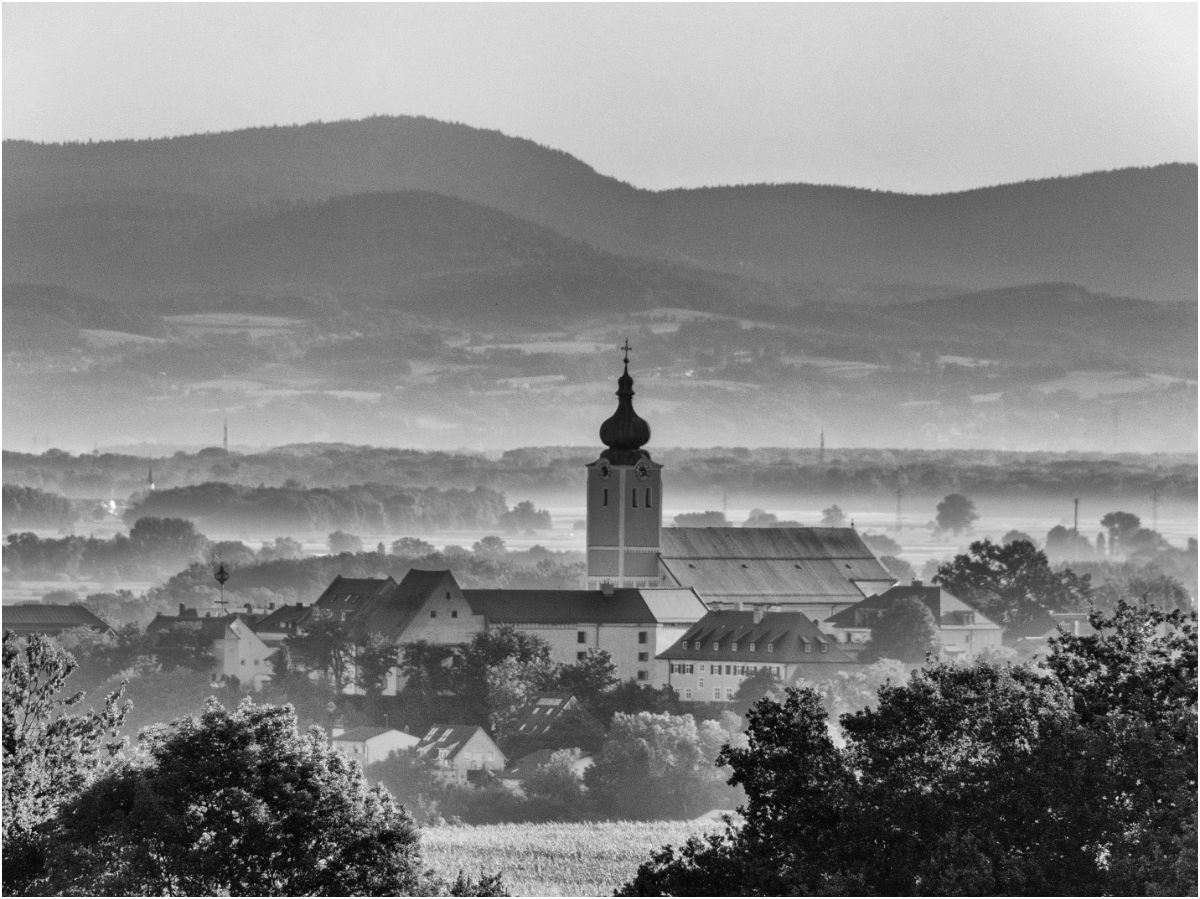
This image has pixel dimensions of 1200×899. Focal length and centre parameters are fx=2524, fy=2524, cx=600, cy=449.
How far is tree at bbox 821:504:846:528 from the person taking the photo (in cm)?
18586

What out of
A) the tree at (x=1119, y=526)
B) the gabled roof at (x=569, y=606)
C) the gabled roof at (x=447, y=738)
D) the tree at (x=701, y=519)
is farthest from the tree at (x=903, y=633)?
the tree at (x=1119, y=526)

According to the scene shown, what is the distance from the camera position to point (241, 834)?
136ft

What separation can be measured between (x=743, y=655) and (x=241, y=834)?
234 ft

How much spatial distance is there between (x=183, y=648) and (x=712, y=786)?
1548 inches

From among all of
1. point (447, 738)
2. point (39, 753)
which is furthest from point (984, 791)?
point (447, 738)

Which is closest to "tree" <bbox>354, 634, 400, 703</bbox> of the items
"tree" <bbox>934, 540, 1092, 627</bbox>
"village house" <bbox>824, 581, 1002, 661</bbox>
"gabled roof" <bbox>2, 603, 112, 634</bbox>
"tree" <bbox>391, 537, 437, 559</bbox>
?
"village house" <bbox>824, 581, 1002, 661</bbox>

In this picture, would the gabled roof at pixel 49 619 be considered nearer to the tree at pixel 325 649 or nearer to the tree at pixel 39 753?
the tree at pixel 325 649

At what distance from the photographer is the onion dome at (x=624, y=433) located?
420ft

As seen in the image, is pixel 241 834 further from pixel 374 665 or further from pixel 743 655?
pixel 743 655

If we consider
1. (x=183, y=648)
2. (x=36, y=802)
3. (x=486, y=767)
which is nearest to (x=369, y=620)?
(x=183, y=648)

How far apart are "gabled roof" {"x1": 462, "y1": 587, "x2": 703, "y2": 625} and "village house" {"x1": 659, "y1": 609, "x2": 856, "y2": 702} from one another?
2.95 metres

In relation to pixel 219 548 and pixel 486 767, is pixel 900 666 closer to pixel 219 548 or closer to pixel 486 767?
pixel 486 767

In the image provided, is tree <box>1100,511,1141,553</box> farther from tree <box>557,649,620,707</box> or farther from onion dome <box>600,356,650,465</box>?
tree <box>557,649,620,707</box>

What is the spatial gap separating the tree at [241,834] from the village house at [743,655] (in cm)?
6683
